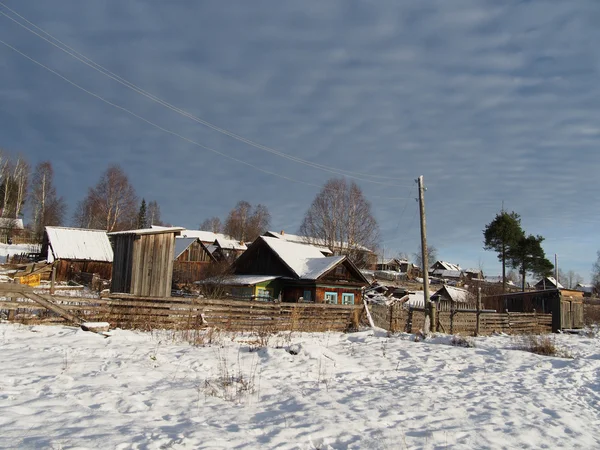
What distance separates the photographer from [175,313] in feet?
48.2

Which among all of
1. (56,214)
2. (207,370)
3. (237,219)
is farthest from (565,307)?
(56,214)

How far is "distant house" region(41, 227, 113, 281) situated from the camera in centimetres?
3962

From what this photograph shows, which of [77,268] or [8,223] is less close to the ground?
[8,223]

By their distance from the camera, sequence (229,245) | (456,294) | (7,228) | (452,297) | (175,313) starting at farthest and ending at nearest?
(229,245)
(7,228)
(456,294)
(452,297)
(175,313)

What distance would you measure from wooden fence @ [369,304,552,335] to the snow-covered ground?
9.58m

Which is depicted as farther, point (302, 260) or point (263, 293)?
point (302, 260)

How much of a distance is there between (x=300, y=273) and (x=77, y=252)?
22.0 meters

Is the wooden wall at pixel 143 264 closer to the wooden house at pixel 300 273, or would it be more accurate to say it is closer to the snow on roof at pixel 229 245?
the wooden house at pixel 300 273

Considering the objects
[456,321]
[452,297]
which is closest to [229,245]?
[452,297]

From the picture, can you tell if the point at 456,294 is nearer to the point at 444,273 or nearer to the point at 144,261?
the point at 144,261

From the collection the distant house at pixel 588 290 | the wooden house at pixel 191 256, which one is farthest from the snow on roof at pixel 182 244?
the distant house at pixel 588 290

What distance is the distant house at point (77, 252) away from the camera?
39625 millimetres

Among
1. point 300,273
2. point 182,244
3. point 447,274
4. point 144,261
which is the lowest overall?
point 300,273

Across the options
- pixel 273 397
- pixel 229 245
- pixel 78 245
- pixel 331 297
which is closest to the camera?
pixel 273 397
